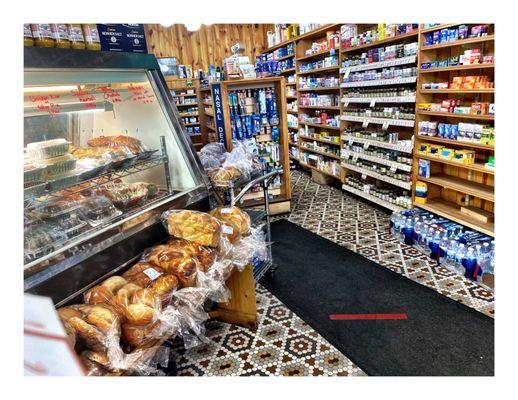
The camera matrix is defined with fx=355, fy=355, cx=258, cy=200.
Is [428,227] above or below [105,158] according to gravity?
below

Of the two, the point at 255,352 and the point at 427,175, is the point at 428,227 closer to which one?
the point at 427,175

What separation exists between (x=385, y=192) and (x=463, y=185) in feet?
3.93

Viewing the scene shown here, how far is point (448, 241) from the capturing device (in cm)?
345

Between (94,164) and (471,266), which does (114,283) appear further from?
(471,266)

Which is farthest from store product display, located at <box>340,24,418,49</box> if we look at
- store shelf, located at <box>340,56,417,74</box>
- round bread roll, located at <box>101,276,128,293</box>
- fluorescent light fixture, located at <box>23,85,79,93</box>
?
round bread roll, located at <box>101,276,128,293</box>

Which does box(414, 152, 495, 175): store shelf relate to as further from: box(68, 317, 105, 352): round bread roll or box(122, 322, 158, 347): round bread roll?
box(68, 317, 105, 352): round bread roll

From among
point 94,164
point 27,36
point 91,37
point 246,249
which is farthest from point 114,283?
point 91,37

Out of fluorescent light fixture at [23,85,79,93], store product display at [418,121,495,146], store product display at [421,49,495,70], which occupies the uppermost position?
store product display at [421,49,495,70]

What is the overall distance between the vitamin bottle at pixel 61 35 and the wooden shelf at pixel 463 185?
3564 millimetres

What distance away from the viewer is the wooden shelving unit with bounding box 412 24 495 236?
3.43 m

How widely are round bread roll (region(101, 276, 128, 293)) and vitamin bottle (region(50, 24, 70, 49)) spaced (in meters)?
1.14

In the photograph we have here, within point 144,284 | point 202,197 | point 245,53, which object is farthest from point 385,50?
point 245,53

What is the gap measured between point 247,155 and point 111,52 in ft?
6.84
